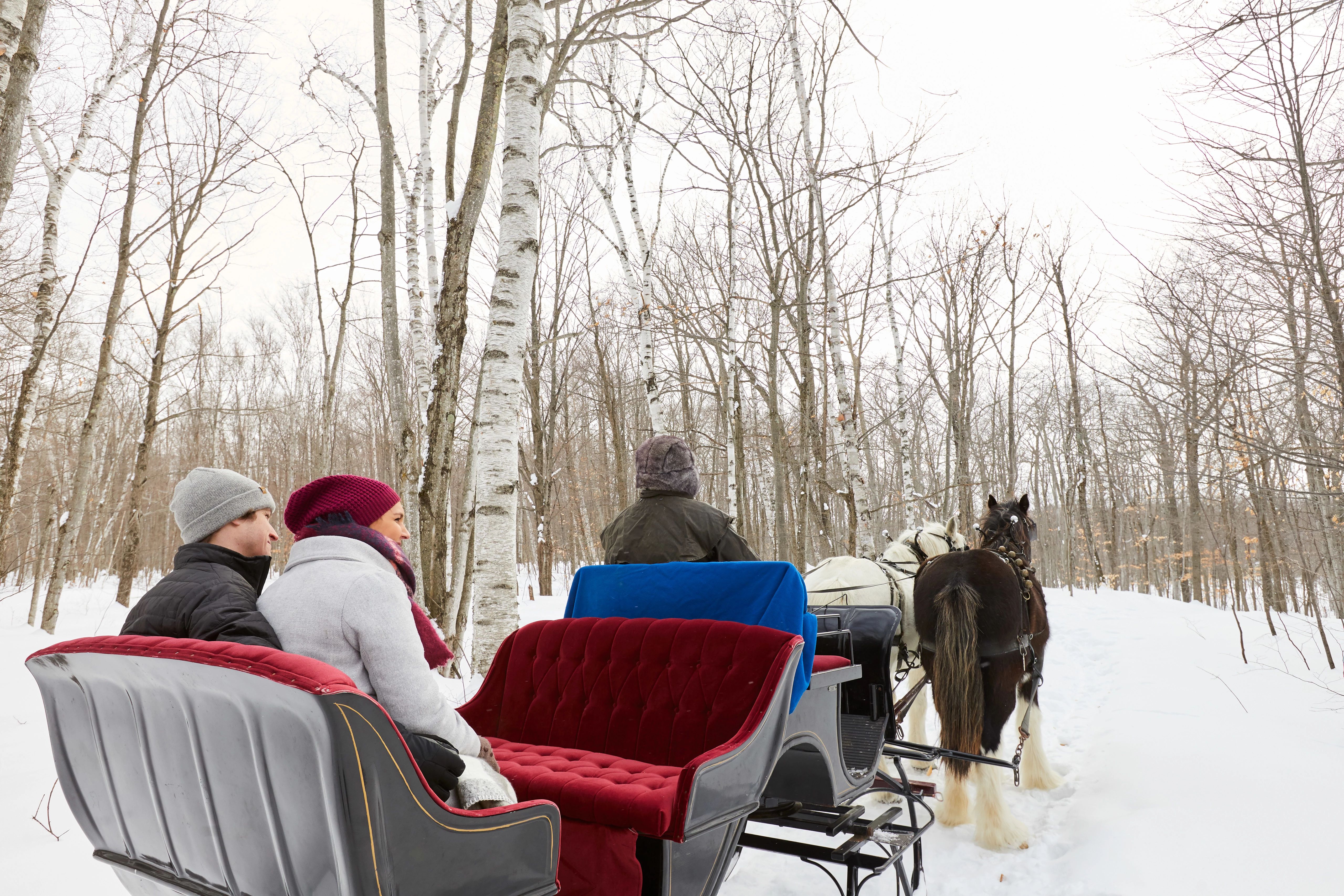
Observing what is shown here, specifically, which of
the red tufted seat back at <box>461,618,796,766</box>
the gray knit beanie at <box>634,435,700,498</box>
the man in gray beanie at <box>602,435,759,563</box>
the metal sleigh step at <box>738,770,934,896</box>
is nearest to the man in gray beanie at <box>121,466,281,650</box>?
the red tufted seat back at <box>461,618,796,766</box>

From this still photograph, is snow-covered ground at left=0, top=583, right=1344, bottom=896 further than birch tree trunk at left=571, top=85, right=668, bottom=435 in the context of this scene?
No

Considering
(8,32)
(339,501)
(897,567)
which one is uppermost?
Result: (8,32)

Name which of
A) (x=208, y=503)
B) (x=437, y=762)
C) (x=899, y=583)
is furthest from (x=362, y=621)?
(x=899, y=583)

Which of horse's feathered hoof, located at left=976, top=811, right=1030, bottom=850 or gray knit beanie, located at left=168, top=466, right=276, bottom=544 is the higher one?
gray knit beanie, located at left=168, top=466, right=276, bottom=544

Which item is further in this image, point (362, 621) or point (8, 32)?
point (8, 32)

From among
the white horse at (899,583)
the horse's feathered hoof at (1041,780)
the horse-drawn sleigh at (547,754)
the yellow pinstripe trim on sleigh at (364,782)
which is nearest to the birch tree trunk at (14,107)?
the horse-drawn sleigh at (547,754)

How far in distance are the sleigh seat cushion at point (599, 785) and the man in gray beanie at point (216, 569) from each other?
3.27ft

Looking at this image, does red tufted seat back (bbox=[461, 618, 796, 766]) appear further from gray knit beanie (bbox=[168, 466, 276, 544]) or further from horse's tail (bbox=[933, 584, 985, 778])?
horse's tail (bbox=[933, 584, 985, 778])

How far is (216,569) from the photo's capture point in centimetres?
221

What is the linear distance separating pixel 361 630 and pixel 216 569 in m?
0.58

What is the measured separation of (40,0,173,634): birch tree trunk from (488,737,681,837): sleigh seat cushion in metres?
9.28

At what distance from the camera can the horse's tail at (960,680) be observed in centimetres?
414

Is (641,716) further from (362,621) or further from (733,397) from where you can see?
(733,397)

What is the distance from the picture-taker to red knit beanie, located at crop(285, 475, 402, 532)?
2221 mm
